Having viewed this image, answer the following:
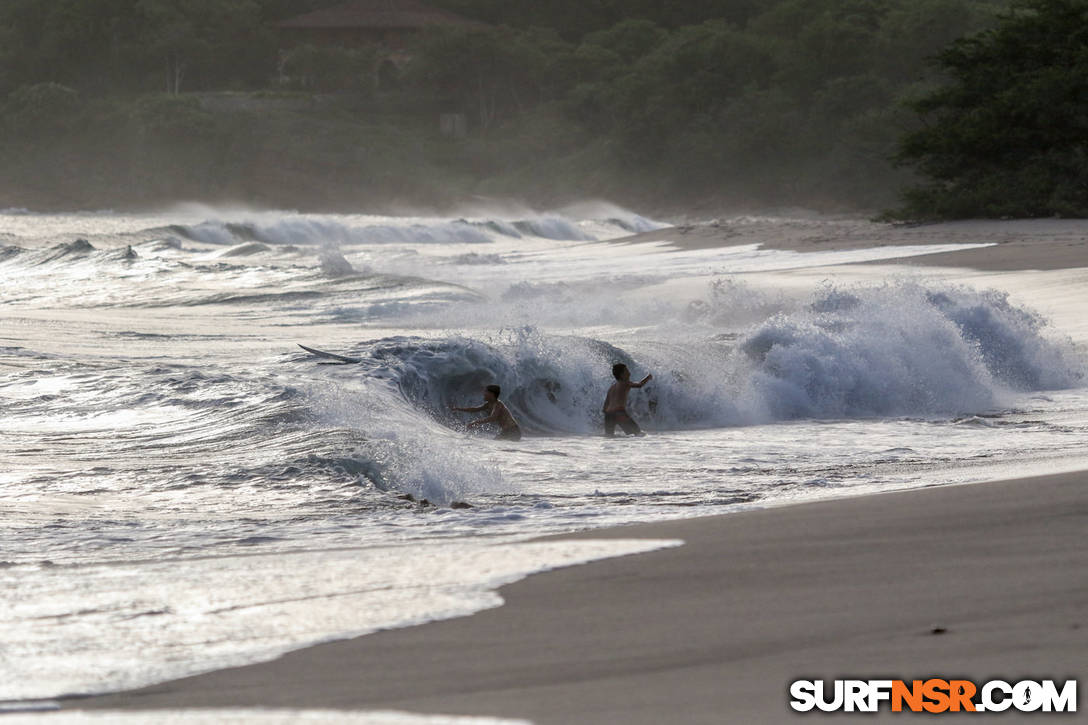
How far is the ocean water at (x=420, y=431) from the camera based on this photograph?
512cm

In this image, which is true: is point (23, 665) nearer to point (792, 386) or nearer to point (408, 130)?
point (792, 386)

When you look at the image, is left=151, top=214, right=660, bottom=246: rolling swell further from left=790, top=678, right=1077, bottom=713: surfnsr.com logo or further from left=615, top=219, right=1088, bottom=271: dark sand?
left=790, top=678, right=1077, bottom=713: surfnsr.com logo

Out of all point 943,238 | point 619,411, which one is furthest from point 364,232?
point 619,411

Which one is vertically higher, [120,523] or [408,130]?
[408,130]

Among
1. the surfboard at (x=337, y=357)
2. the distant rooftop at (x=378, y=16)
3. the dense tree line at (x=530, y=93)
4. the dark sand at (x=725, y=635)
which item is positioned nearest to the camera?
the dark sand at (x=725, y=635)

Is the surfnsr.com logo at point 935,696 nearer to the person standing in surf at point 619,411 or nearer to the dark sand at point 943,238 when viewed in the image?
the person standing in surf at point 619,411

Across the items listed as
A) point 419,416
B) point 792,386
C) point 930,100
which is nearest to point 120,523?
point 419,416

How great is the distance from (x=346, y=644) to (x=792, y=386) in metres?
8.74

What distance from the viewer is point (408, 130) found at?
93.1 m

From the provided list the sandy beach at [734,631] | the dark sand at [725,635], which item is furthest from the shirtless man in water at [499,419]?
the dark sand at [725,635]

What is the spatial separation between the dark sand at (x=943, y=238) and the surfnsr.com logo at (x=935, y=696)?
54.3 ft

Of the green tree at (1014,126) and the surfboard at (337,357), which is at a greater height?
the green tree at (1014,126)

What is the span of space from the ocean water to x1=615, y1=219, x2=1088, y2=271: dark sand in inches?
43.2

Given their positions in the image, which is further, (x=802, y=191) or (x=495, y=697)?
(x=802, y=191)
